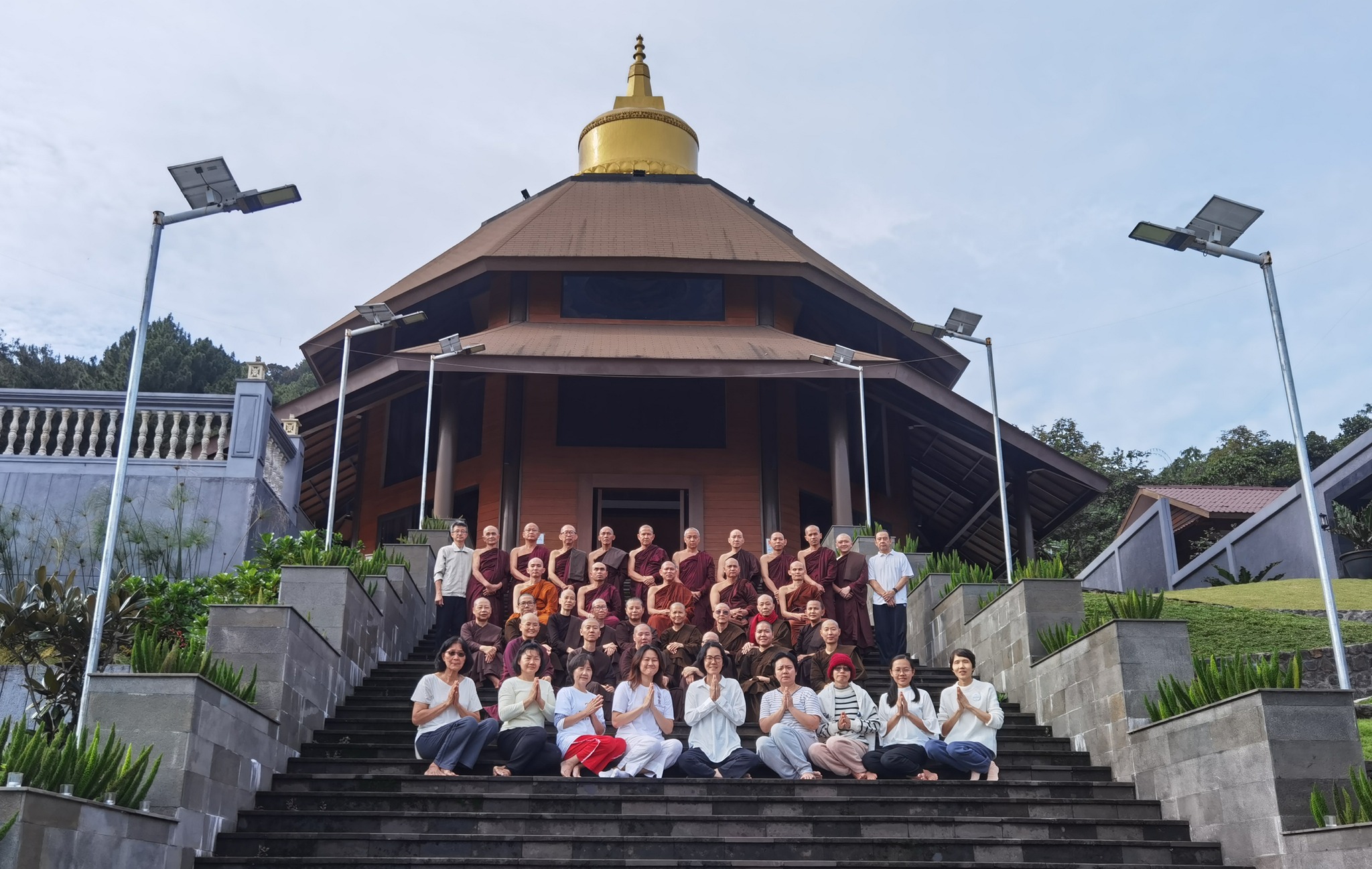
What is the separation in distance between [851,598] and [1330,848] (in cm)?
556

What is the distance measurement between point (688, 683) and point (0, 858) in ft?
16.5

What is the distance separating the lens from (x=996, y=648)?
36.7ft

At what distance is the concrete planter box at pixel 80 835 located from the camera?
236 inches

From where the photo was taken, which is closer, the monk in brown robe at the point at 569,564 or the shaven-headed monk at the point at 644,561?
the monk in brown robe at the point at 569,564

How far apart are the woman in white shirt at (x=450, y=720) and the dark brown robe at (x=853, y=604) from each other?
4301 millimetres

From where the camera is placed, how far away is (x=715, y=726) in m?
9.00

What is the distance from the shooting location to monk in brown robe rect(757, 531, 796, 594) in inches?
488

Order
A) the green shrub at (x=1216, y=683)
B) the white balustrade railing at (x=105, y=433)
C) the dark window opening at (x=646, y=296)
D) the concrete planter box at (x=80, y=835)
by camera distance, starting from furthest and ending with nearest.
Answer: the dark window opening at (x=646, y=296) → the white balustrade railing at (x=105, y=433) → the green shrub at (x=1216, y=683) → the concrete planter box at (x=80, y=835)

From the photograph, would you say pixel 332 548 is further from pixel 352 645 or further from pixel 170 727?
pixel 170 727

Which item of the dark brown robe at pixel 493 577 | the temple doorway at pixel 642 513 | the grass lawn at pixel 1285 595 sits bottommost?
the dark brown robe at pixel 493 577

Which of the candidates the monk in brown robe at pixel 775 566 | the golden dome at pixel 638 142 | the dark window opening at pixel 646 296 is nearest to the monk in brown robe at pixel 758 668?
the monk in brown robe at pixel 775 566

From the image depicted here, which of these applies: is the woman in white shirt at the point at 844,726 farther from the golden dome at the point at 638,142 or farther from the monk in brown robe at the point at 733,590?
the golden dome at the point at 638,142

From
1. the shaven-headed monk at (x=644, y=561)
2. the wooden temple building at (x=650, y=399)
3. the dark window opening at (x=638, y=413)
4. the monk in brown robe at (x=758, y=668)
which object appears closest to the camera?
the monk in brown robe at (x=758, y=668)

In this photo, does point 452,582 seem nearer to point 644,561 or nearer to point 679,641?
point 644,561
